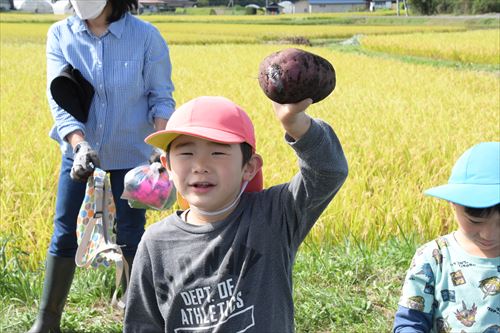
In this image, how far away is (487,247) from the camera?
180cm

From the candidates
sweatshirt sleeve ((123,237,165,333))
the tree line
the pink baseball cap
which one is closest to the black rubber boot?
sweatshirt sleeve ((123,237,165,333))

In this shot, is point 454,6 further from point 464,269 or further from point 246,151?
point 246,151

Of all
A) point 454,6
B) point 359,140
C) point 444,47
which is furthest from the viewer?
point 454,6

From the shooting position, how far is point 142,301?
5.93 ft

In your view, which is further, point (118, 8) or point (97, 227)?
point (118, 8)

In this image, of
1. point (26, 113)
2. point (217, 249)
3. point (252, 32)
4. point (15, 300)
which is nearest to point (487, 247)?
point (217, 249)

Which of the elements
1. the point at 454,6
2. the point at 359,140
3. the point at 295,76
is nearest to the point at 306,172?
the point at 295,76

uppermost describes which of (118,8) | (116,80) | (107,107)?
(118,8)

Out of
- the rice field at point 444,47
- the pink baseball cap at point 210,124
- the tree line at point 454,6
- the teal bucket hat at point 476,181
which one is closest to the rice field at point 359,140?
the pink baseball cap at point 210,124

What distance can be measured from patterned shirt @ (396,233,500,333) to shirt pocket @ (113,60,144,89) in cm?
142

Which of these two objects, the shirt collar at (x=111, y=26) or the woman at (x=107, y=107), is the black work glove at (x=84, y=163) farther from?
the shirt collar at (x=111, y=26)

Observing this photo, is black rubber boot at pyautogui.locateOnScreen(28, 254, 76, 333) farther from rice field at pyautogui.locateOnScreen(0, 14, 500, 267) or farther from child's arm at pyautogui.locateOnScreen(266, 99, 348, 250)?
child's arm at pyautogui.locateOnScreen(266, 99, 348, 250)

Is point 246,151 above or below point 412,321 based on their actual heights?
above

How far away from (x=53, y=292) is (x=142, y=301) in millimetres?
1241
